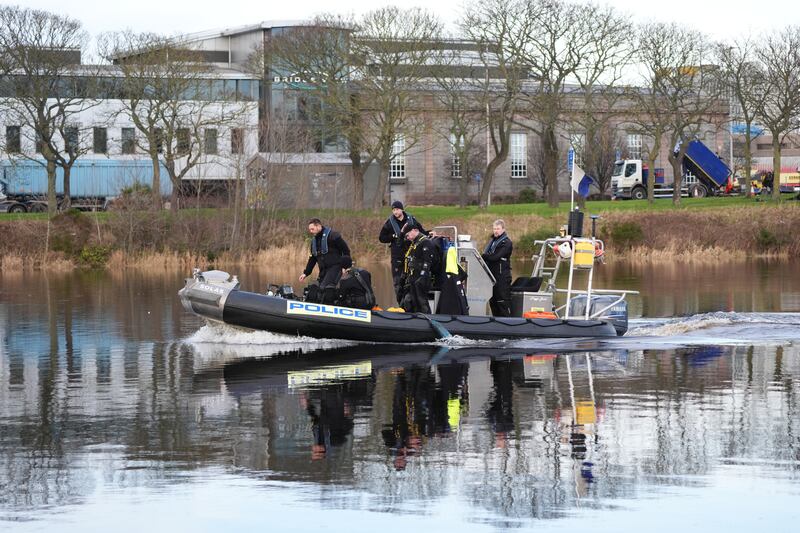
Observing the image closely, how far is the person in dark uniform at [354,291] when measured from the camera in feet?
61.5

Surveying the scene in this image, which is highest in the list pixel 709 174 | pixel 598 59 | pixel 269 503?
pixel 598 59

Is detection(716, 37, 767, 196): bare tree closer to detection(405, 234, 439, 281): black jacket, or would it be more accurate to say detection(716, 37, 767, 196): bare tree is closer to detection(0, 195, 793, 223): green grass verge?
detection(0, 195, 793, 223): green grass verge

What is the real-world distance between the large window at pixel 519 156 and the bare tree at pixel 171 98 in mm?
23802

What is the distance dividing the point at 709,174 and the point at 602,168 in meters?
8.11

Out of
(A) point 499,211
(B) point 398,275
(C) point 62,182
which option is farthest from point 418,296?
(C) point 62,182

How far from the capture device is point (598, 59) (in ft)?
170

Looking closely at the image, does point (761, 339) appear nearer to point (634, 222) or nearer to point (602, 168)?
point (634, 222)

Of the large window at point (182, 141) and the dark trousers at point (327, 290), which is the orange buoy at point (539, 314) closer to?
the dark trousers at point (327, 290)

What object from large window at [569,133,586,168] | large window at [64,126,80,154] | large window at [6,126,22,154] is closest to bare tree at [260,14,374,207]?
large window at [64,126,80,154]

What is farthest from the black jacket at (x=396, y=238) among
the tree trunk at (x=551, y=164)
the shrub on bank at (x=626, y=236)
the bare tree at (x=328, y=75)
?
the tree trunk at (x=551, y=164)

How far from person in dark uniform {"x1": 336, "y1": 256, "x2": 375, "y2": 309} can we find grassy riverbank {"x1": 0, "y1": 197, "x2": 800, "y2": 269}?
21.3 metres

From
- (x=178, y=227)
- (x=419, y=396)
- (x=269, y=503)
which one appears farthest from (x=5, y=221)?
(x=269, y=503)

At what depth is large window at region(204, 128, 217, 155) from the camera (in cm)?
5216

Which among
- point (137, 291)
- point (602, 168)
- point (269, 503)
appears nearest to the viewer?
point (269, 503)
